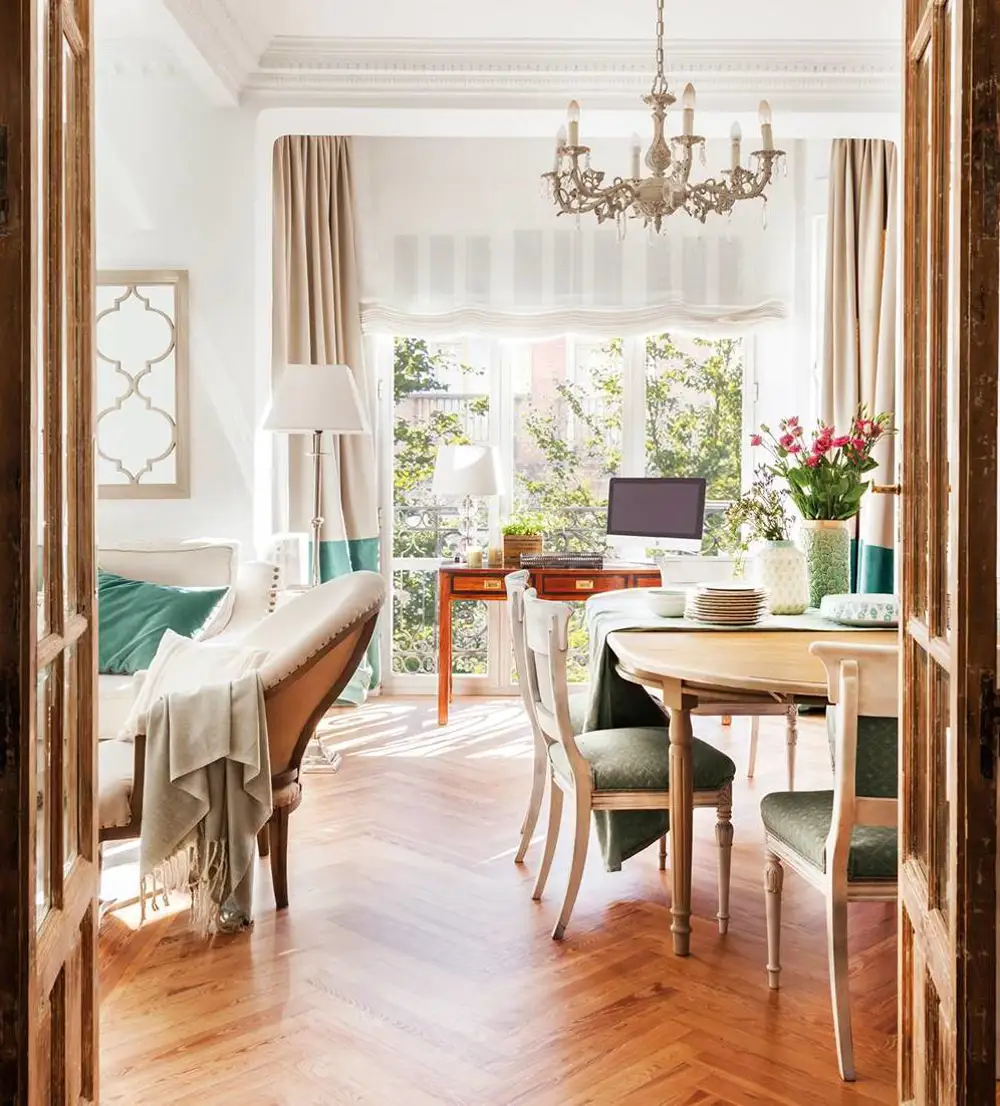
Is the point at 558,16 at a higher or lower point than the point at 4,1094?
higher

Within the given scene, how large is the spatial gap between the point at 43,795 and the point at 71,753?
158mm

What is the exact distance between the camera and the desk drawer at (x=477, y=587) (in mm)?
5324

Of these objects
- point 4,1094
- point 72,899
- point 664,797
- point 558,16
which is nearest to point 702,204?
point 558,16

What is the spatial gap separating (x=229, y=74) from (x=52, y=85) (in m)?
3.45

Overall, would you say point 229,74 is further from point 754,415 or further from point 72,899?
point 72,899

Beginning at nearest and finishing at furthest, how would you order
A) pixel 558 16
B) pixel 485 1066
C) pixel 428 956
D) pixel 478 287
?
pixel 485 1066 < pixel 428 956 < pixel 558 16 < pixel 478 287

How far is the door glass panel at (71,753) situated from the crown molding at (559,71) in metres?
3.84

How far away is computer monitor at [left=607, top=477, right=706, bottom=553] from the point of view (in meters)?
5.40

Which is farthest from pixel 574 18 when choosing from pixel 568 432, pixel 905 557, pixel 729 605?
pixel 905 557

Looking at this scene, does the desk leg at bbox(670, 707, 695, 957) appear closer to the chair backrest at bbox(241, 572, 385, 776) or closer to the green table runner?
the green table runner

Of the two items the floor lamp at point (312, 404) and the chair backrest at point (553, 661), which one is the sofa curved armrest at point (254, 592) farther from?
the chair backrest at point (553, 661)

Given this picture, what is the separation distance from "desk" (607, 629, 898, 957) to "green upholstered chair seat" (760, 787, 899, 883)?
0.25 metres

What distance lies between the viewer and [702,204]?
3600 mm

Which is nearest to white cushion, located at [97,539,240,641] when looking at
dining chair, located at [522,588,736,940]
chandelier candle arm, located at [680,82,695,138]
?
dining chair, located at [522,588,736,940]
